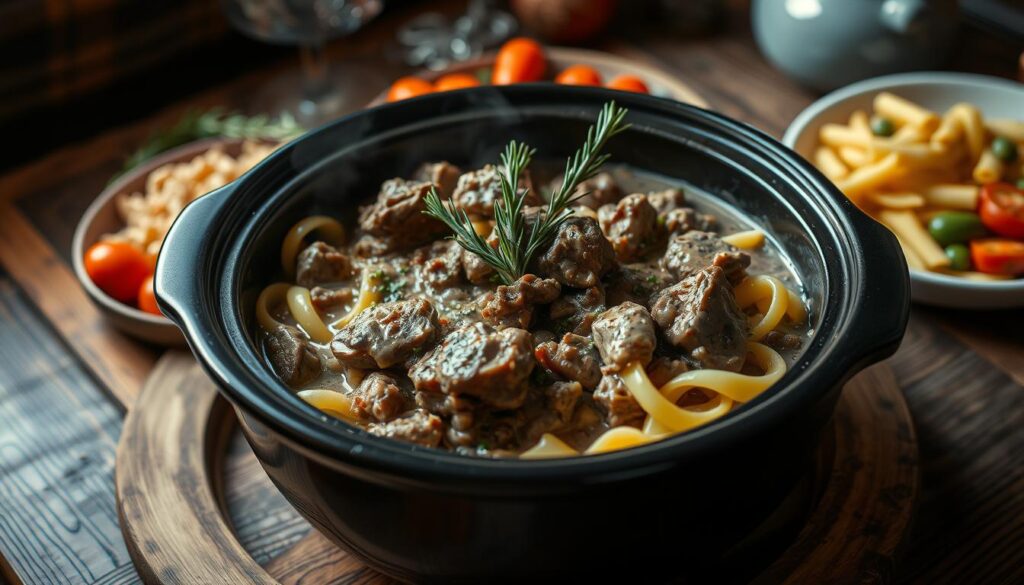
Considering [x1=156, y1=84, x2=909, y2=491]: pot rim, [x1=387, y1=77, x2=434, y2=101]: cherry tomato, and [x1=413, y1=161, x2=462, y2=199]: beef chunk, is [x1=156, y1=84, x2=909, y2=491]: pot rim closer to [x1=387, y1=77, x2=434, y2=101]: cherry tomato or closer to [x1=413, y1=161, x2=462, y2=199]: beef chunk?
[x1=413, y1=161, x2=462, y2=199]: beef chunk

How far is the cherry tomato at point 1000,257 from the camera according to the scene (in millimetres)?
4031

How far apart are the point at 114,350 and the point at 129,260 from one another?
383 mm

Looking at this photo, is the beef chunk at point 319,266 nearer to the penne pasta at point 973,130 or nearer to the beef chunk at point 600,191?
the beef chunk at point 600,191

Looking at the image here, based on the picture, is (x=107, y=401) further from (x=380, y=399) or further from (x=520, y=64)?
(x=520, y=64)

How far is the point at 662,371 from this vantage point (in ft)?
9.22

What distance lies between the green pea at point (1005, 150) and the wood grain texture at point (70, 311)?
3.69 m

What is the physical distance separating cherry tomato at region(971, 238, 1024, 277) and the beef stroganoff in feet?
3.99

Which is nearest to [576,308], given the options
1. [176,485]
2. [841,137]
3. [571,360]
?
[571,360]

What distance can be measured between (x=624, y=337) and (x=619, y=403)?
178 mm

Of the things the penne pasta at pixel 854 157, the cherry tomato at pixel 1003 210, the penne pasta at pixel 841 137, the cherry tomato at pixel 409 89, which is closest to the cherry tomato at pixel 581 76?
the cherry tomato at pixel 409 89

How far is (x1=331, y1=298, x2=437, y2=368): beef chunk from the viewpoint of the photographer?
2.87 metres

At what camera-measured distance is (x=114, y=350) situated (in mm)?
4066

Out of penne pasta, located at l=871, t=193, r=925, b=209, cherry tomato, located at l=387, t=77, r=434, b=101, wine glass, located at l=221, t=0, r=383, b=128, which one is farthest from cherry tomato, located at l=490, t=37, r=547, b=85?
penne pasta, located at l=871, t=193, r=925, b=209

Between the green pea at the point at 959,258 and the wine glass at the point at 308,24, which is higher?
the green pea at the point at 959,258
